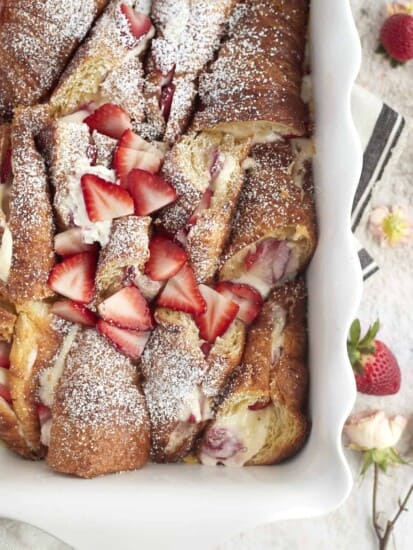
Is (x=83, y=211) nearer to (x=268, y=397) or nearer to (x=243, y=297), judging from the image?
(x=243, y=297)

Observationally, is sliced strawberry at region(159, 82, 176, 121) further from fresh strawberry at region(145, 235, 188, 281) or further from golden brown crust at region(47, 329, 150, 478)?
golden brown crust at region(47, 329, 150, 478)

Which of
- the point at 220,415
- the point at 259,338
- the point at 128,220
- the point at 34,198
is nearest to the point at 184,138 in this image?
the point at 128,220

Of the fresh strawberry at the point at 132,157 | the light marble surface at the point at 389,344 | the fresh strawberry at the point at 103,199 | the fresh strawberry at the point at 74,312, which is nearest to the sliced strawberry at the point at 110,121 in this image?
the fresh strawberry at the point at 132,157

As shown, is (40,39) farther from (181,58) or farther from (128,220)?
(128,220)

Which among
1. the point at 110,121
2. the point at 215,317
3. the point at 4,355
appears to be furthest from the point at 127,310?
the point at 110,121

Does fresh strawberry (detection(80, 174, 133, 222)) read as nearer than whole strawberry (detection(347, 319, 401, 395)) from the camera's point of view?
Yes

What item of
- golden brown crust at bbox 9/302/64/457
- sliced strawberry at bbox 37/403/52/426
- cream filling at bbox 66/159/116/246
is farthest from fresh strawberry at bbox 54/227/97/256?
sliced strawberry at bbox 37/403/52/426
